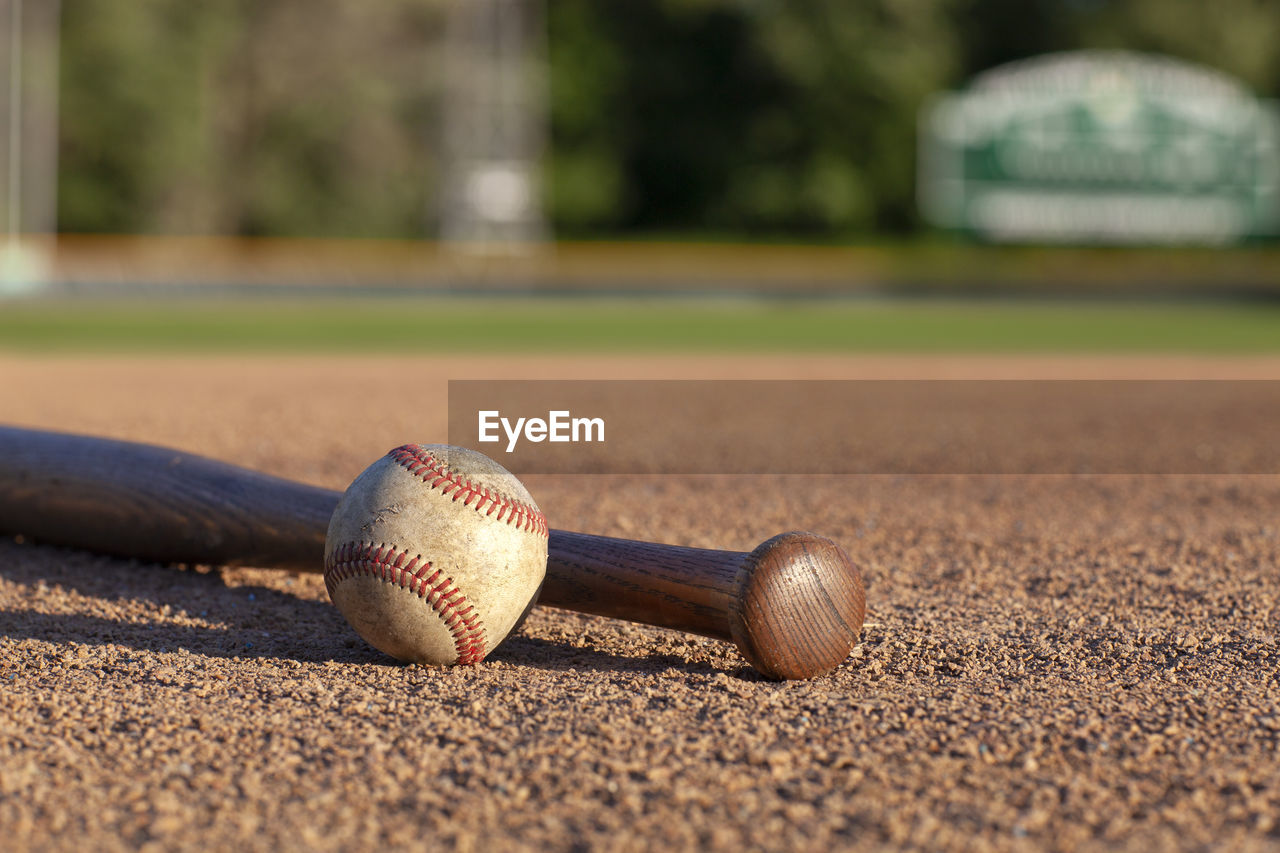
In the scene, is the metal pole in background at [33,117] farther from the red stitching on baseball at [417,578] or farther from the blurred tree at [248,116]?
the red stitching on baseball at [417,578]

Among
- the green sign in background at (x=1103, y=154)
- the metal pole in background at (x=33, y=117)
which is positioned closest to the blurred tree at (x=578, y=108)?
the metal pole in background at (x=33, y=117)

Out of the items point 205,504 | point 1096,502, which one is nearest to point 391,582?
point 205,504

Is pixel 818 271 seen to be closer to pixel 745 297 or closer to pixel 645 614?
pixel 745 297

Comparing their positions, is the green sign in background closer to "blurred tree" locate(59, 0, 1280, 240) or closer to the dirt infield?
"blurred tree" locate(59, 0, 1280, 240)
